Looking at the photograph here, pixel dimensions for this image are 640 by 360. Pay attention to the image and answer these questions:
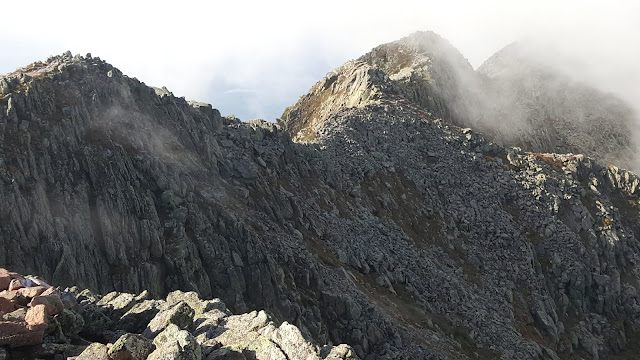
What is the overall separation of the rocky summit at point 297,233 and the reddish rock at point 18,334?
2.3 inches

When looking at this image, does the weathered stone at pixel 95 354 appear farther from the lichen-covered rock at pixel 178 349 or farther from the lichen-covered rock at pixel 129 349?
the lichen-covered rock at pixel 178 349

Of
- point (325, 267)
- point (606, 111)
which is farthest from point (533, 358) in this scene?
point (606, 111)

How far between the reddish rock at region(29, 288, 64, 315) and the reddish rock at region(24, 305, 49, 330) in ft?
2.38

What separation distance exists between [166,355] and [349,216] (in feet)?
167

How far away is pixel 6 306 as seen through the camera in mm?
16812

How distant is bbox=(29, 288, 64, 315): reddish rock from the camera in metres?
16.5

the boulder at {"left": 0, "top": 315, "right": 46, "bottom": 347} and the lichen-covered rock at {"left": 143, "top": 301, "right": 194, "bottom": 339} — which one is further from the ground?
the boulder at {"left": 0, "top": 315, "right": 46, "bottom": 347}

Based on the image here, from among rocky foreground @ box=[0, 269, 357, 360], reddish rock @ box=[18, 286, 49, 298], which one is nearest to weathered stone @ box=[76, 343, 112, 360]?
rocky foreground @ box=[0, 269, 357, 360]

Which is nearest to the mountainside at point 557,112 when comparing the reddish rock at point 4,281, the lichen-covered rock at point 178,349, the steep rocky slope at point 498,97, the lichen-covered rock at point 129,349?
the steep rocky slope at point 498,97

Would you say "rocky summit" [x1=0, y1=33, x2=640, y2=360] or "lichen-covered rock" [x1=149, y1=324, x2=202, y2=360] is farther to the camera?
"rocky summit" [x1=0, y1=33, x2=640, y2=360]

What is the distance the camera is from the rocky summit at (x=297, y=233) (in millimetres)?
21116

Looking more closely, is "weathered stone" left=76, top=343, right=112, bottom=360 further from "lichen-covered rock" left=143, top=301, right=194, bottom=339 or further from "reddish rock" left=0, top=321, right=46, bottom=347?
"lichen-covered rock" left=143, top=301, right=194, bottom=339

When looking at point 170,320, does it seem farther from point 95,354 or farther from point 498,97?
point 498,97

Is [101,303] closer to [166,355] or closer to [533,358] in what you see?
[166,355]
